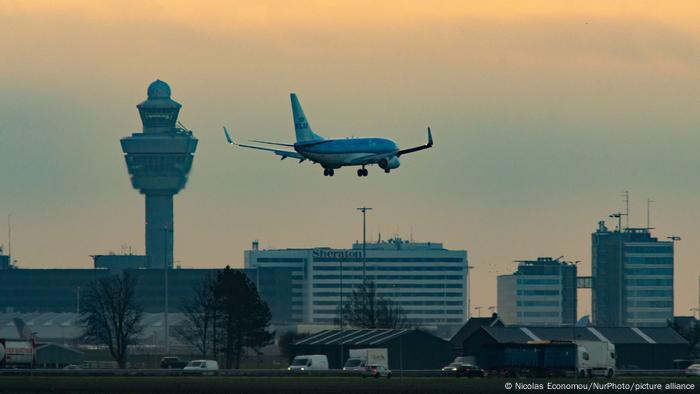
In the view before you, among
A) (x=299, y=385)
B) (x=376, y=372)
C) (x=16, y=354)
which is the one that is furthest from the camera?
(x=16, y=354)

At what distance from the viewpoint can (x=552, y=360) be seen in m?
173

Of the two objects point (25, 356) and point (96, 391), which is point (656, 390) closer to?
point (96, 391)

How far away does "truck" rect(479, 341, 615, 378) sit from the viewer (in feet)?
565

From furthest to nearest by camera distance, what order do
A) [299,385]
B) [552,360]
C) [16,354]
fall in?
[16,354], [552,360], [299,385]

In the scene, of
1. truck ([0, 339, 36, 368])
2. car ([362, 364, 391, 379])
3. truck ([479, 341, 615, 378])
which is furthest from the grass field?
truck ([0, 339, 36, 368])

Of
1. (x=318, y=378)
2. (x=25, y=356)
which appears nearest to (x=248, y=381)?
(x=318, y=378)

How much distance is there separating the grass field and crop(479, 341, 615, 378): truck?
4.82 m

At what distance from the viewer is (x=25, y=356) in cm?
19200
